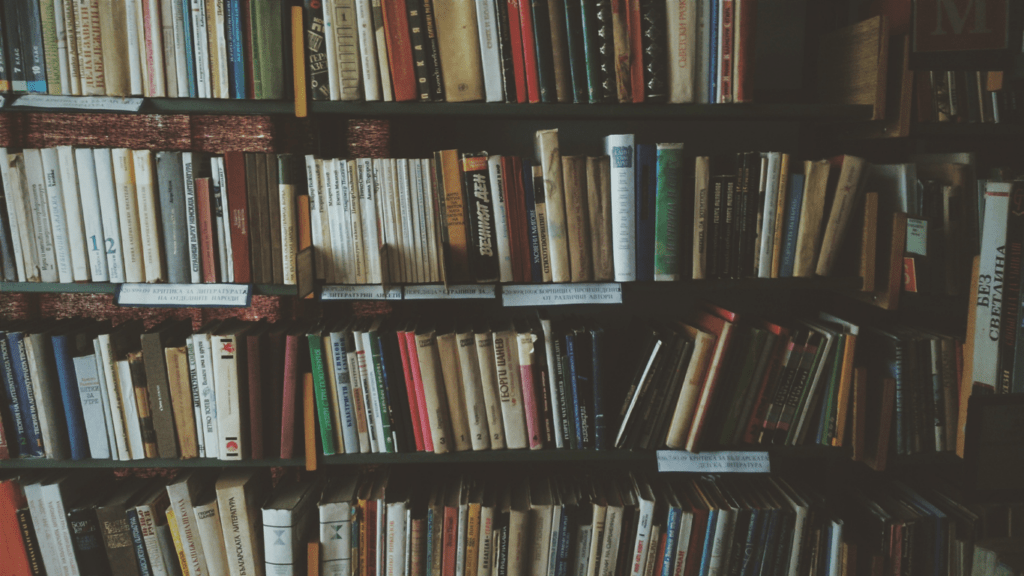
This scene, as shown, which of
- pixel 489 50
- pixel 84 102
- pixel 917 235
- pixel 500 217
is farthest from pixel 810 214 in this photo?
pixel 84 102

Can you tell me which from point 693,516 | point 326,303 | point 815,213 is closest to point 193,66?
point 326,303

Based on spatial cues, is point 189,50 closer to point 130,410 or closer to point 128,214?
point 128,214

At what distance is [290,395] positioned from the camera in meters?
1.30

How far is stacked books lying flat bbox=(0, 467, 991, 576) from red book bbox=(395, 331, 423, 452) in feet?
0.55

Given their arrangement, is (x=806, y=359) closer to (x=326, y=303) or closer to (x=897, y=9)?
(x=897, y=9)

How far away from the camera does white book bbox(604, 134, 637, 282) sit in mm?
1227

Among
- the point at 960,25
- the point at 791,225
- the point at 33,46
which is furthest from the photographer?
the point at 791,225

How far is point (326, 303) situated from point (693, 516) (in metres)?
1.14

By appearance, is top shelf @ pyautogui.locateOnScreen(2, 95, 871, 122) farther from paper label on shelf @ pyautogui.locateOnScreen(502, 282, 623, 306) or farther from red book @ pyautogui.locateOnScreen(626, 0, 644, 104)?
paper label on shelf @ pyautogui.locateOnScreen(502, 282, 623, 306)

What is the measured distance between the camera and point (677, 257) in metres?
1.28

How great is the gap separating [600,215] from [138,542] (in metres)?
1.35

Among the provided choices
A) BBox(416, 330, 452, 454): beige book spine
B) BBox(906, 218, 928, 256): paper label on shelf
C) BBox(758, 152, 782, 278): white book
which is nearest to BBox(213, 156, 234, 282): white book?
BBox(416, 330, 452, 454): beige book spine

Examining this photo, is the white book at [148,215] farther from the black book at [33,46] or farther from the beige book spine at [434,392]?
the beige book spine at [434,392]

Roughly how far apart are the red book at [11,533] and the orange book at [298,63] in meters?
1.13
